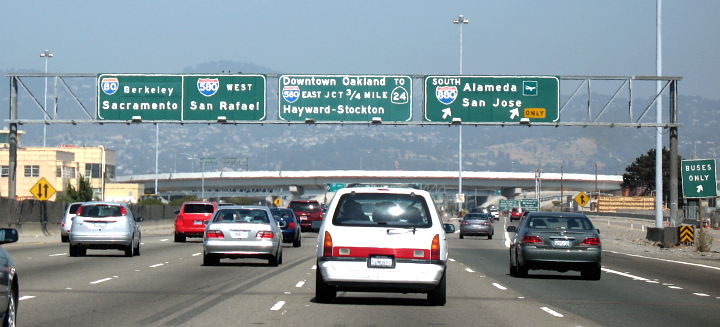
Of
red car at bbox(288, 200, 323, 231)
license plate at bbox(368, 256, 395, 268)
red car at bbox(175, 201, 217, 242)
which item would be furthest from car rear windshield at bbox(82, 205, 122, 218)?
red car at bbox(288, 200, 323, 231)

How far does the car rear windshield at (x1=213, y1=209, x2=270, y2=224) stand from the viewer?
97.0 ft

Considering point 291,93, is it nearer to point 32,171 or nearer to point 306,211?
point 306,211

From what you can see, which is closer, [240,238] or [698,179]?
[240,238]

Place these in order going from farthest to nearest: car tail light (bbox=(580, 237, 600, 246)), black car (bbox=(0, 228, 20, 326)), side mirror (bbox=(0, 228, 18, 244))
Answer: car tail light (bbox=(580, 237, 600, 246))
side mirror (bbox=(0, 228, 18, 244))
black car (bbox=(0, 228, 20, 326))

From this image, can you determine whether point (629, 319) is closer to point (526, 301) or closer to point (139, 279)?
point (526, 301)

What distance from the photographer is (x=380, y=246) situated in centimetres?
1708

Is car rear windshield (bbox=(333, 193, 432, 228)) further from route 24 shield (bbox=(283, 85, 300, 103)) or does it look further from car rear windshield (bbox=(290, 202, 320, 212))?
car rear windshield (bbox=(290, 202, 320, 212))

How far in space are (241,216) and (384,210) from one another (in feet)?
44.1

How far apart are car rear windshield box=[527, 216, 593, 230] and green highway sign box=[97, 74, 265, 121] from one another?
2741 centimetres

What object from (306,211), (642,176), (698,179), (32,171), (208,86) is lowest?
(306,211)

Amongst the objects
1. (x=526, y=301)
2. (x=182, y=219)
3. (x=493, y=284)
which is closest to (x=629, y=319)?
(x=526, y=301)

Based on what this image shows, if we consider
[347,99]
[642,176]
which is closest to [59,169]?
[642,176]

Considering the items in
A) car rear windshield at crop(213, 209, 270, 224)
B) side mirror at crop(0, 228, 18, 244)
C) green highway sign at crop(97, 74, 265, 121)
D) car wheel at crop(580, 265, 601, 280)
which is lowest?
car wheel at crop(580, 265, 601, 280)

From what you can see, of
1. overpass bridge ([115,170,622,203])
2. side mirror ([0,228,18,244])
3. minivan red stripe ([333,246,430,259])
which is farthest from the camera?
overpass bridge ([115,170,622,203])
